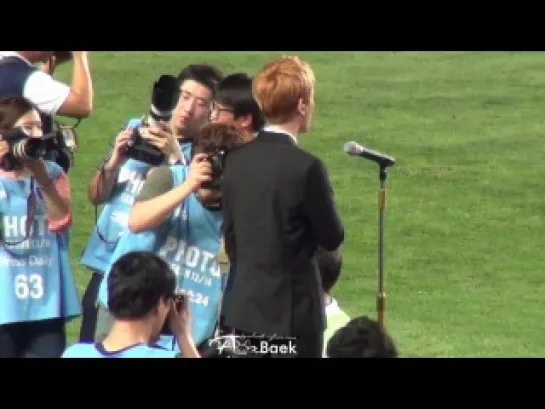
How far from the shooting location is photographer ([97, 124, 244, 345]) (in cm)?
663

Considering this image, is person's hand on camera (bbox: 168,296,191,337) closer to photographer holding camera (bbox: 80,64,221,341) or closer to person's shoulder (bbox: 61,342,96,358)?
person's shoulder (bbox: 61,342,96,358)

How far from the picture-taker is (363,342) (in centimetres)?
577

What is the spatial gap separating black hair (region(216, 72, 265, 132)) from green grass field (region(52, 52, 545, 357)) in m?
3.26

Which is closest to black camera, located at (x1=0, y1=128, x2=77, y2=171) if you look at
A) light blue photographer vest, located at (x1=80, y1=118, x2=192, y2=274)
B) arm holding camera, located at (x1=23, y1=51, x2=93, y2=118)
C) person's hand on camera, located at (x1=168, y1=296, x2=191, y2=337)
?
arm holding camera, located at (x1=23, y1=51, x2=93, y2=118)

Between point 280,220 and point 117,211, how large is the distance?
171cm

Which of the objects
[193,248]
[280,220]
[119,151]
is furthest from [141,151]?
[280,220]

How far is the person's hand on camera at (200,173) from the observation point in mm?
6410

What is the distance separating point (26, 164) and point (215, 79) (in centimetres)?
103

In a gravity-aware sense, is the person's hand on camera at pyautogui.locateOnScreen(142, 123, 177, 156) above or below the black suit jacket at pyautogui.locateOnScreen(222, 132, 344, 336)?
above

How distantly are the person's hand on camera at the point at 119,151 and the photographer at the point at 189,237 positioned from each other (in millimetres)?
529

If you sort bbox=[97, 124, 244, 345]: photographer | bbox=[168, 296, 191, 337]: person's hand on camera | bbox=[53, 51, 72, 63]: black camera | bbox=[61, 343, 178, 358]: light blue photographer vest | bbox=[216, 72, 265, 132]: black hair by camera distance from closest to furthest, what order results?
1. bbox=[61, 343, 178, 358]: light blue photographer vest
2. bbox=[168, 296, 191, 337]: person's hand on camera
3. bbox=[97, 124, 244, 345]: photographer
4. bbox=[216, 72, 265, 132]: black hair
5. bbox=[53, 51, 72, 63]: black camera

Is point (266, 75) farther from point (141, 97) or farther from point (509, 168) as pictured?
point (141, 97)

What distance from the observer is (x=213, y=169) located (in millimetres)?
6430
